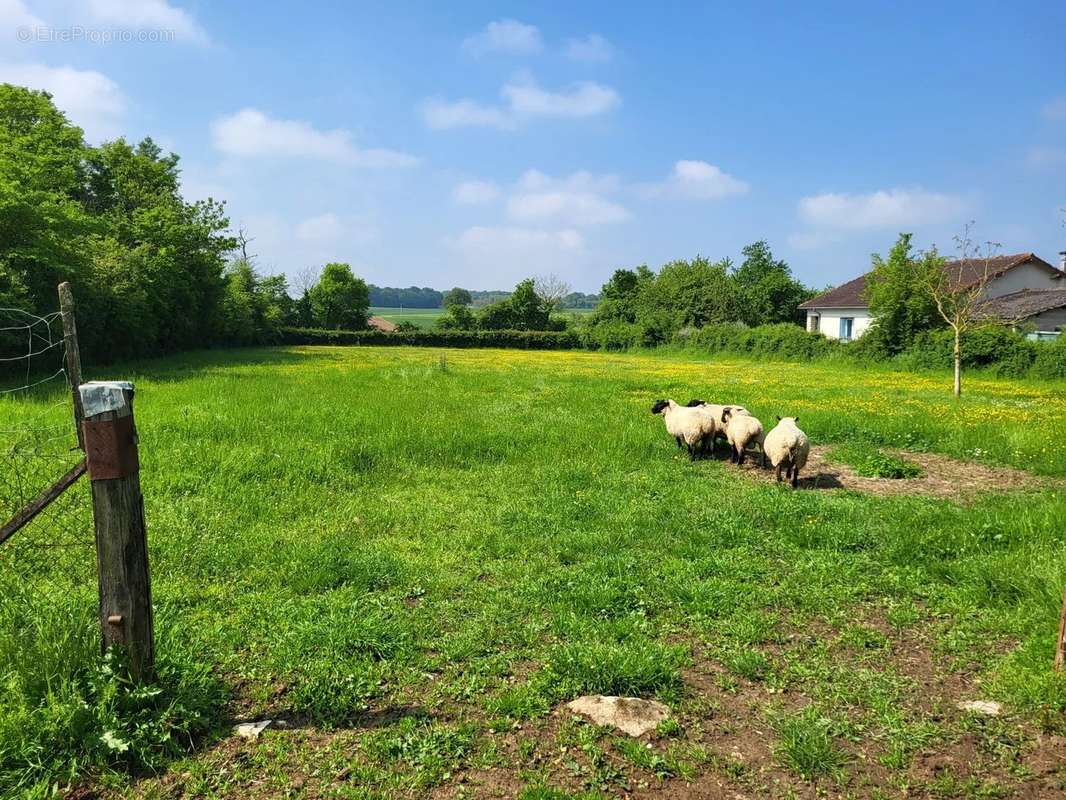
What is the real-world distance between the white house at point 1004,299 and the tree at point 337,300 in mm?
50447

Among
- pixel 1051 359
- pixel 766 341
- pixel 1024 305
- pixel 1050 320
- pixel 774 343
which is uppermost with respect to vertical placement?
pixel 1024 305

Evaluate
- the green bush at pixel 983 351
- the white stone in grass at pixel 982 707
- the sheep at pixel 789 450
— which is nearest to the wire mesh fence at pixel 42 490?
the white stone in grass at pixel 982 707

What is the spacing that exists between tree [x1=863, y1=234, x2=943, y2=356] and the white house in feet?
6.90

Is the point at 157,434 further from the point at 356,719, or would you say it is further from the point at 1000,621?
the point at 1000,621

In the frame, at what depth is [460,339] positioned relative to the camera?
216ft

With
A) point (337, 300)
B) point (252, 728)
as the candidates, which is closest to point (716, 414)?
point (252, 728)

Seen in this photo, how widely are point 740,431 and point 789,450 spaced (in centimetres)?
148

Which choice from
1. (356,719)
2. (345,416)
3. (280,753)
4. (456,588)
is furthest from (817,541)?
(345,416)

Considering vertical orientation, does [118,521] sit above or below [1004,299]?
below

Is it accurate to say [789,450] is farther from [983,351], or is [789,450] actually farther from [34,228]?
[983,351]

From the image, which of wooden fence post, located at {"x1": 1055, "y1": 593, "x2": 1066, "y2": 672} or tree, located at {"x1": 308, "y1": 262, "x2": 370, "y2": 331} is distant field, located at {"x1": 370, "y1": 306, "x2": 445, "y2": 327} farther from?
wooden fence post, located at {"x1": 1055, "y1": 593, "x2": 1066, "y2": 672}

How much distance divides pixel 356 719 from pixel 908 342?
Answer: 126 feet

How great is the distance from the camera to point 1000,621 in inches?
195

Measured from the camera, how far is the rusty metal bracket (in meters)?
3.38
